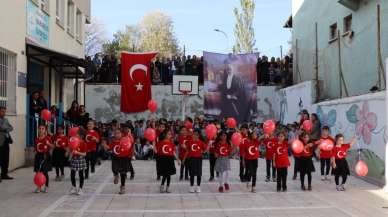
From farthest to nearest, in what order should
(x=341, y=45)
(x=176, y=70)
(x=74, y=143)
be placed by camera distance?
(x=176, y=70), (x=341, y=45), (x=74, y=143)

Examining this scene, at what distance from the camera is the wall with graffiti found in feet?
45.4

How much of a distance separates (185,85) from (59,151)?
12.4 meters

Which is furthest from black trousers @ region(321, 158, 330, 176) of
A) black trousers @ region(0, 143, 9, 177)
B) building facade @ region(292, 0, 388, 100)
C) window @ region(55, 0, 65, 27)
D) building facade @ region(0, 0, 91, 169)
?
window @ region(55, 0, 65, 27)

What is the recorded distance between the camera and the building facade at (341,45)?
18.5m

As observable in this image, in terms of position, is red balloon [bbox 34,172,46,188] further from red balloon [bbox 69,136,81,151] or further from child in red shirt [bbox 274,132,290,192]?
child in red shirt [bbox 274,132,290,192]

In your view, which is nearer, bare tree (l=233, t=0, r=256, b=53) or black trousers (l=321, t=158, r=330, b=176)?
black trousers (l=321, t=158, r=330, b=176)

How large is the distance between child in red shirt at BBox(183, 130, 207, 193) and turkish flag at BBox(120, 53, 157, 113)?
44.2ft

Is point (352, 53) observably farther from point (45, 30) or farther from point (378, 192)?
point (45, 30)

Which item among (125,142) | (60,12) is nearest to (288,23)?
(60,12)

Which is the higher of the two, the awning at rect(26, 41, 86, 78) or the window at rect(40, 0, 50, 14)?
the window at rect(40, 0, 50, 14)

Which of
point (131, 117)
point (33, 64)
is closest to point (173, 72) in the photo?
point (131, 117)

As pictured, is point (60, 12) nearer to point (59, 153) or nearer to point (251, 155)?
point (59, 153)

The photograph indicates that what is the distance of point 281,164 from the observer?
12.7 m

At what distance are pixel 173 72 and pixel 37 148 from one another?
16.2 metres
